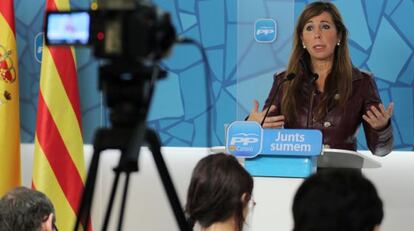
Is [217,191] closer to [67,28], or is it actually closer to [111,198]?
[111,198]

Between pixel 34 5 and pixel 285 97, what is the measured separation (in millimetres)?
2172

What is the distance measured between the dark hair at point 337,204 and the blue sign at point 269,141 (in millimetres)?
1593

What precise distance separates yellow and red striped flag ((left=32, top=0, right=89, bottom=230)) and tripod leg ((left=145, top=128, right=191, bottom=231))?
317 centimetres

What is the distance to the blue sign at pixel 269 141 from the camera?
3092 millimetres

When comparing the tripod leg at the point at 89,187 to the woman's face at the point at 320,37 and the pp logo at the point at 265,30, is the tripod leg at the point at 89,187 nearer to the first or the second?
the woman's face at the point at 320,37

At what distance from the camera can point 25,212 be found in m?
2.69

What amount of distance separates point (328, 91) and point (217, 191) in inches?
75.3

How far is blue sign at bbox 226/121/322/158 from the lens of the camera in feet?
10.1

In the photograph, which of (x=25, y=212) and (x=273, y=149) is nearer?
(x=25, y=212)

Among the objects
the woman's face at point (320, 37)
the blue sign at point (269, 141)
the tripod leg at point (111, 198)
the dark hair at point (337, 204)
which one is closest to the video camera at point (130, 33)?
the tripod leg at point (111, 198)

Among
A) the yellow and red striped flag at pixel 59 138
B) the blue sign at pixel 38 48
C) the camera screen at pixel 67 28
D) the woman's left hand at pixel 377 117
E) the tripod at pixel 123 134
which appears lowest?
the yellow and red striped flag at pixel 59 138

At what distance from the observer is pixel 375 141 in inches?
160

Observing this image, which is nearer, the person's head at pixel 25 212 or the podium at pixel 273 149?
the person's head at pixel 25 212

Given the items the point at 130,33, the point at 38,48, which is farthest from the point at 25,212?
the point at 38,48
